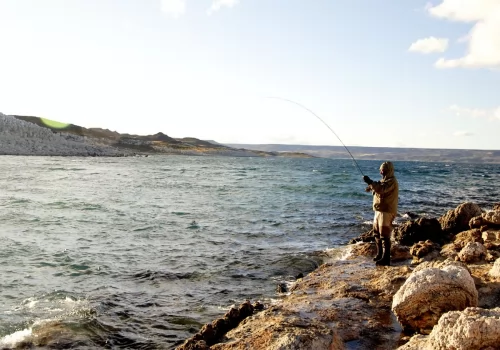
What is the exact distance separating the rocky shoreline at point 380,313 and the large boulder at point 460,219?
392 cm

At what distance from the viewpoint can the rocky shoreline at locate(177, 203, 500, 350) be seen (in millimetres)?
4117

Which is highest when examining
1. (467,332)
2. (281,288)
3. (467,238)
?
(467,332)

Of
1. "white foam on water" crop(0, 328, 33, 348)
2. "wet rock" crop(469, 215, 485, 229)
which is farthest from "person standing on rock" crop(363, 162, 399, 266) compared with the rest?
"white foam on water" crop(0, 328, 33, 348)

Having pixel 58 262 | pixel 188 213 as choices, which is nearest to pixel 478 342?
pixel 58 262

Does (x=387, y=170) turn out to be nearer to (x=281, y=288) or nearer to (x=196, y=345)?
(x=281, y=288)

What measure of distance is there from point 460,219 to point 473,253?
4.82m

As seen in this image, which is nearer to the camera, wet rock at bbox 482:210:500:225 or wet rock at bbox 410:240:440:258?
wet rock at bbox 410:240:440:258

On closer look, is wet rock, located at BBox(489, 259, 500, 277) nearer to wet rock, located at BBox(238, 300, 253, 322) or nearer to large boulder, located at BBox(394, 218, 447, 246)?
wet rock, located at BBox(238, 300, 253, 322)

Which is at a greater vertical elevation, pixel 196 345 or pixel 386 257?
pixel 386 257

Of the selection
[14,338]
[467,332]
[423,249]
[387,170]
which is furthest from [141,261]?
[467,332]

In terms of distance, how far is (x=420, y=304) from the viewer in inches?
225

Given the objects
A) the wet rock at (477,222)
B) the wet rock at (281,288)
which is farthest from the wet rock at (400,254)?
the wet rock at (477,222)

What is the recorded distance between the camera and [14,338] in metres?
6.82

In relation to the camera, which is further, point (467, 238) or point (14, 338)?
point (467, 238)
